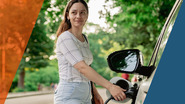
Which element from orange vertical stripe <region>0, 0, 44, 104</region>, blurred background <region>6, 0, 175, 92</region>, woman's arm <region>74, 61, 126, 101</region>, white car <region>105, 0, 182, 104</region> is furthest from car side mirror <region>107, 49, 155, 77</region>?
orange vertical stripe <region>0, 0, 44, 104</region>

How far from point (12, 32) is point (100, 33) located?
83.0 ft

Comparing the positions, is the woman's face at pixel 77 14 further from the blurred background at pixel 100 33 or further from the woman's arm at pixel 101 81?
the blurred background at pixel 100 33

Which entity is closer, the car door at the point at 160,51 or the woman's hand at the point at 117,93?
the car door at the point at 160,51

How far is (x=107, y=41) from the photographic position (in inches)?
1809

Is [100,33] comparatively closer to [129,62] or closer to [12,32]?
[12,32]

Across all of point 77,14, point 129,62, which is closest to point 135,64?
point 129,62

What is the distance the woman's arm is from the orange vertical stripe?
49.0ft

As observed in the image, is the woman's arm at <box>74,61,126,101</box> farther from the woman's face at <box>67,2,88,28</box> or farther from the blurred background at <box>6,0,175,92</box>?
the blurred background at <box>6,0,175,92</box>

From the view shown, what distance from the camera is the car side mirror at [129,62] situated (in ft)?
5.19

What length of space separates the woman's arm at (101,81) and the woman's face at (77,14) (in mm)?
412

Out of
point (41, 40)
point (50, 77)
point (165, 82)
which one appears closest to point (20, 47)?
point (41, 40)

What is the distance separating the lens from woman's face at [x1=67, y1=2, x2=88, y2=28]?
218cm

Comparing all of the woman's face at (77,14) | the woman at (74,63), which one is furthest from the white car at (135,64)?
the woman's face at (77,14)

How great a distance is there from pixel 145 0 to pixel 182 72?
1148cm
